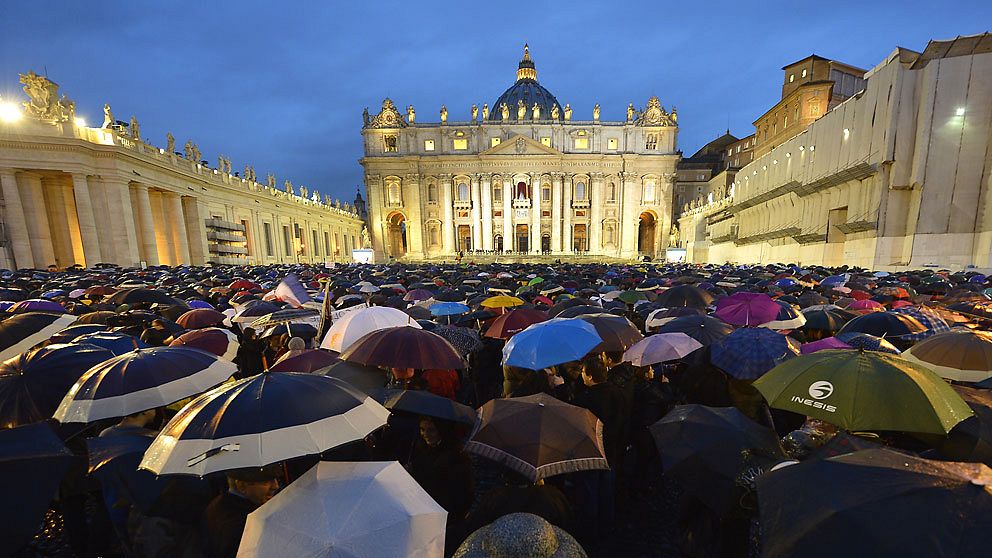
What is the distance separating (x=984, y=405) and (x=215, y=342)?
7151mm

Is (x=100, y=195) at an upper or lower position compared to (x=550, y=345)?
upper

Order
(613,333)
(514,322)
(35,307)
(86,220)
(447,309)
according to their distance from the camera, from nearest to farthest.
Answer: (613,333), (514,322), (35,307), (447,309), (86,220)

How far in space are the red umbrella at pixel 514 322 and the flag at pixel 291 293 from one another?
3818mm

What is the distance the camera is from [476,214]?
5641 cm

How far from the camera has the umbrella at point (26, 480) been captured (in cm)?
171

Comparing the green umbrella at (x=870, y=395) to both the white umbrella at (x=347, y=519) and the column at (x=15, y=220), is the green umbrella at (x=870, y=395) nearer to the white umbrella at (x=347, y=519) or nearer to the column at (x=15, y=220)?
the white umbrella at (x=347, y=519)

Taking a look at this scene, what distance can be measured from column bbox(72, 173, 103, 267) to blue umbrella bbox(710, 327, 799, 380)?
31367 millimetres

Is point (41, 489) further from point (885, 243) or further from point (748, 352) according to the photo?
point (885, 243)

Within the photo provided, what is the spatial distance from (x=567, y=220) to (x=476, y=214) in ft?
42.4

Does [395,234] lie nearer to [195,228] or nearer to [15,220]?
[195,228]

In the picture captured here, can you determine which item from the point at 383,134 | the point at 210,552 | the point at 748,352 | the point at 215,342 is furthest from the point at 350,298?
the point at 383,134

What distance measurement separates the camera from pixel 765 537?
4.79ft

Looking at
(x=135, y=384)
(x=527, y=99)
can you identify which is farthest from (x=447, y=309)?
(x=527, y=99)

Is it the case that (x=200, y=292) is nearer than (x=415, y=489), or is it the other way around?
(x=415, y=489)
